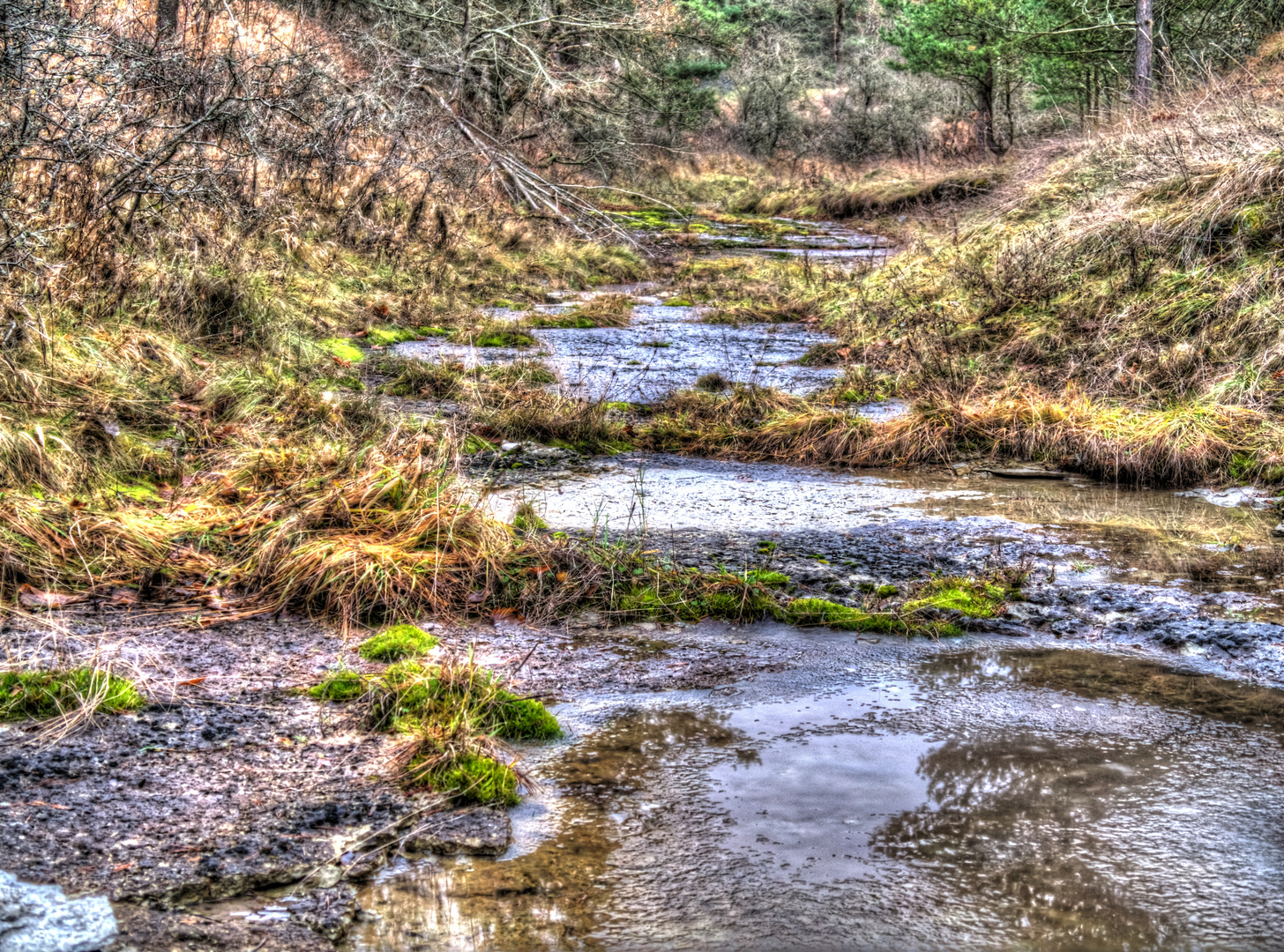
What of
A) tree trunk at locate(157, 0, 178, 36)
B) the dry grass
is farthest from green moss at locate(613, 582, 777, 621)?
tree trunk at locate(157, 0, 178, 36)

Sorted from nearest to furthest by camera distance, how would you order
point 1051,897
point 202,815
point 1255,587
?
point 1051,897 → point 202,815 → point 1255,587

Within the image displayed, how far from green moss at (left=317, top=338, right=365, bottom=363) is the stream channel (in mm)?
4856

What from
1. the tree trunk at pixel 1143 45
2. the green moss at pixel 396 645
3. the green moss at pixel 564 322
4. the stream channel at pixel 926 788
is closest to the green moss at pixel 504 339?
the green moss at pixel 564 322

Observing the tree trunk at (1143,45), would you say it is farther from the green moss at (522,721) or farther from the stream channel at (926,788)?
the green moss at (522,721)

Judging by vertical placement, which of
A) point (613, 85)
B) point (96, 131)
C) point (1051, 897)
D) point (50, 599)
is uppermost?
point (613, 85)

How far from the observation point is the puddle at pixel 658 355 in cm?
955

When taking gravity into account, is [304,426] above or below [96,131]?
below

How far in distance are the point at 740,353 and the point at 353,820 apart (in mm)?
8900

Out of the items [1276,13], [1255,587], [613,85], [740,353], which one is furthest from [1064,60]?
[1255,587]

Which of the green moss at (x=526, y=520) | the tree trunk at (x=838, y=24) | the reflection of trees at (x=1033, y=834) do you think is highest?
the tree trunk at (x=838, y=24)

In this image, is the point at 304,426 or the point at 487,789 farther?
the point at 304,426

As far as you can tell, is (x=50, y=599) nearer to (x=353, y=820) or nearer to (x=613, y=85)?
(x=353, y=820)

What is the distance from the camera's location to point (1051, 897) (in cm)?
264

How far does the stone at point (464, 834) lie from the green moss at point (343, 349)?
6.85m
